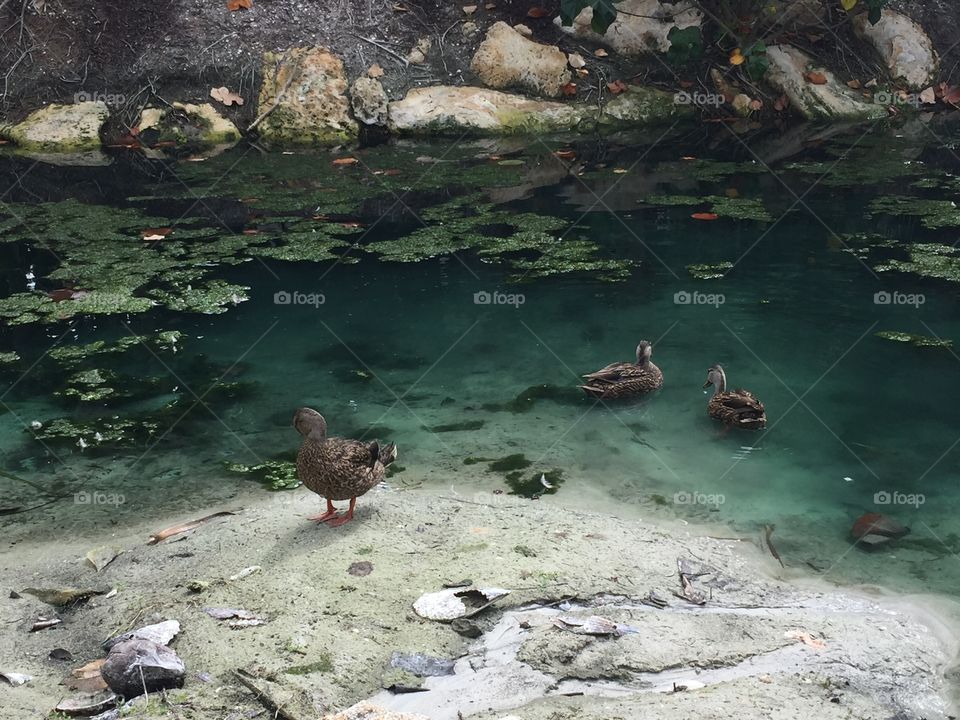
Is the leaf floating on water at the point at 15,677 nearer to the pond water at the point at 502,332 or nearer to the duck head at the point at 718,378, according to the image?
the pond water at the point at 502,332

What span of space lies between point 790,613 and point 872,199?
7308 millimetres

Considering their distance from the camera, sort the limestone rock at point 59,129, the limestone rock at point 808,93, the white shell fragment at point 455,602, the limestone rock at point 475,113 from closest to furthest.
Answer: the white shell fragment at point 455,602 < the limestone rock at point 59,129 < the limestone rock at point 475,113 < the limestone rock at point 808,93

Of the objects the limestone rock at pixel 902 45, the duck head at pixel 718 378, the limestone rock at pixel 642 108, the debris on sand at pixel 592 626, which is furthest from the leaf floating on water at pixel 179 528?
the limestone rock at pixel 902 45

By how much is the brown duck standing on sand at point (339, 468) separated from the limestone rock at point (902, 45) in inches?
515

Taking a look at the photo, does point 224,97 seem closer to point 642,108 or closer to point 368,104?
point 368,104

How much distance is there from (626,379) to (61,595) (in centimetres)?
359

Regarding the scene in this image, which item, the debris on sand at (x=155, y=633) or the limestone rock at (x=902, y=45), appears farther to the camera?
the limestone rock at (x=902, y=45)

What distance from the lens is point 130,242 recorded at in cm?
948

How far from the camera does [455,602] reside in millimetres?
4199

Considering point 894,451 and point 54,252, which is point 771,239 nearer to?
point 894,451

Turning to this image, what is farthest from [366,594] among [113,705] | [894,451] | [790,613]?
[894,451]

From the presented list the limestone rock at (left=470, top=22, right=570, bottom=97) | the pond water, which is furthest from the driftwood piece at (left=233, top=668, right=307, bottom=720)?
the limestone rock at (left=470, top=22, right=570, bottom=97)

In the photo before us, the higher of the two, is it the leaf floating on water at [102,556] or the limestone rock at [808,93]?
the limestone rock at [808,93]

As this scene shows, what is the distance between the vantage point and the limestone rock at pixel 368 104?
1338 centimetres
